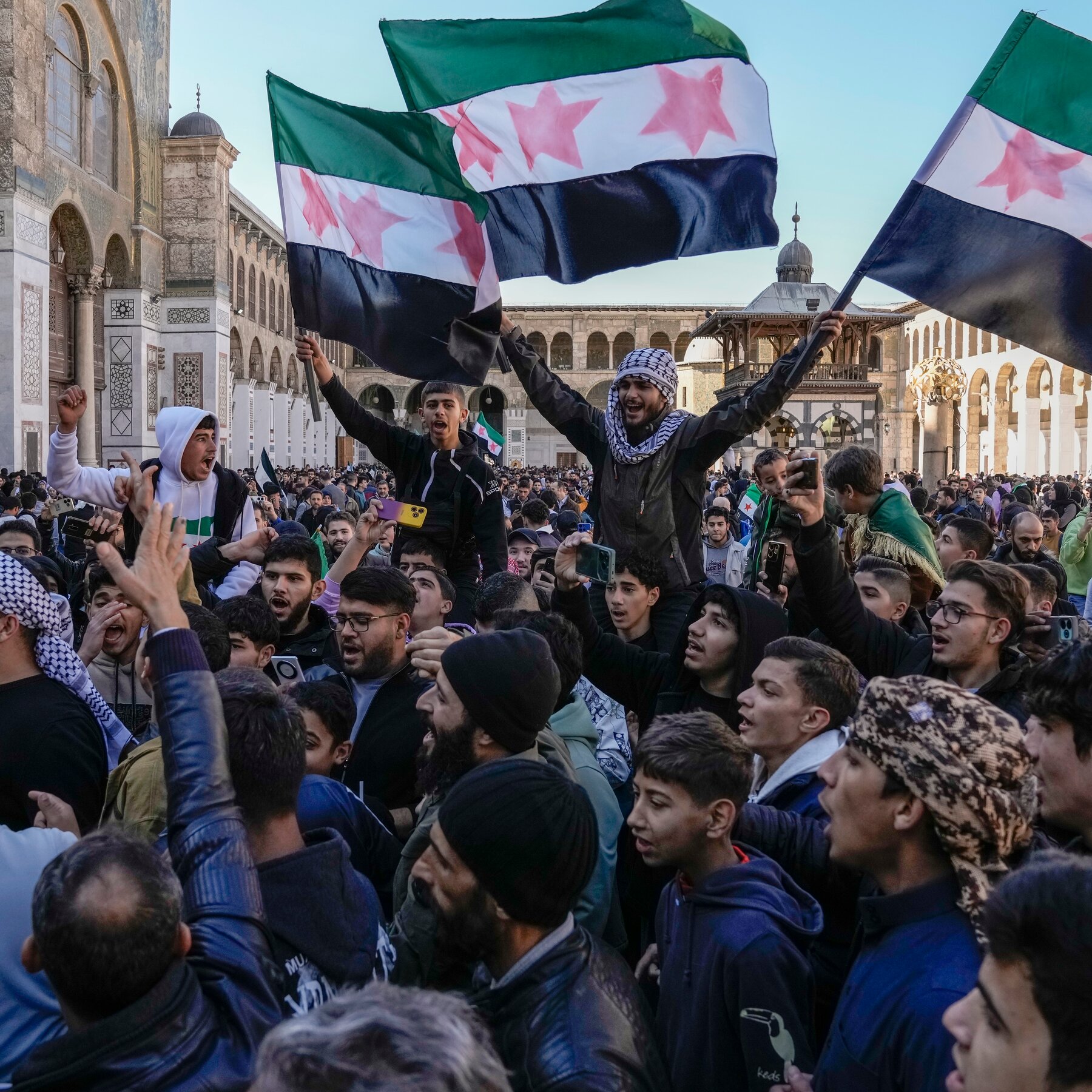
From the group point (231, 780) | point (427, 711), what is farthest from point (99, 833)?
point (427, 711)

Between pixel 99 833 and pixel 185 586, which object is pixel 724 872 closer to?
pixel 99 833

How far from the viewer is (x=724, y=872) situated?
7.72ft

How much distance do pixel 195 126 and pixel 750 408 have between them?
24439mm

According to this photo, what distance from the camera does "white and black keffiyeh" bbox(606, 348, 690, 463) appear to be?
500 centimetres

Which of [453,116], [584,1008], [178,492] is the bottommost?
[584,1008]

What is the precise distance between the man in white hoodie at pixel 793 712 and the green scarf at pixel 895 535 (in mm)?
2088

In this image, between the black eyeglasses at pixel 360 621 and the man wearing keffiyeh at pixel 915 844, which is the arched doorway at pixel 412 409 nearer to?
the black eyeglasses at pixel 360 621

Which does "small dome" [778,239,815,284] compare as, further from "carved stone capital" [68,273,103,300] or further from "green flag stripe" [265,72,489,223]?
"green flag stripe" [265,72,489,223]

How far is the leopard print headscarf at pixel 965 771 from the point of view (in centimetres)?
194

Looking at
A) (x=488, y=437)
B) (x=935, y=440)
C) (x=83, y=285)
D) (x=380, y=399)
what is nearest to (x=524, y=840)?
(x=488, y=437)

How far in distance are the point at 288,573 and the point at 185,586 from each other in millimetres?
417

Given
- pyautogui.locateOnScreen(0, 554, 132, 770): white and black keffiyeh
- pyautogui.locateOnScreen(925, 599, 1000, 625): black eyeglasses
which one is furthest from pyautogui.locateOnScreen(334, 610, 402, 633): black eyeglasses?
pyautogui.locateOnScreen(925, 599, 1000, 625): black eyeglasses

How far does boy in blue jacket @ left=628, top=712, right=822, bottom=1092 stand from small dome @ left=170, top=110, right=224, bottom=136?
26.1 meters

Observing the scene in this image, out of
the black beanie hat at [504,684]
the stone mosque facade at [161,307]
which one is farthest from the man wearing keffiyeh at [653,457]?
the stone mosque facade at [161,307]
